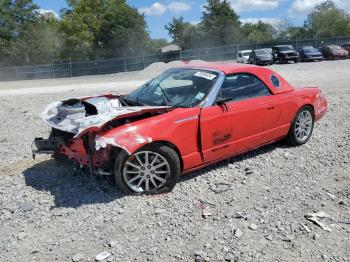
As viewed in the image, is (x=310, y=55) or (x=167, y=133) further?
(x=310, y=55)

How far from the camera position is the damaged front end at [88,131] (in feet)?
14.0

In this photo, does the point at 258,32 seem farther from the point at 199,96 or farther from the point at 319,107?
the point at 199,96

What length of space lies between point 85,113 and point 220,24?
6233 cm

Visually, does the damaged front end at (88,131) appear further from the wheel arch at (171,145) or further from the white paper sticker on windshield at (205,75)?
the white paper sticker on windshield at (205,75)

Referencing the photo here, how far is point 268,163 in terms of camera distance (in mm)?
5465

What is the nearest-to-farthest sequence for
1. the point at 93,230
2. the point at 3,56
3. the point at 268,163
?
the point at 93,230
the point at 268,163
the point at 3,56

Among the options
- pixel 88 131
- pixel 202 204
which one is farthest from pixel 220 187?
pixel 88 131

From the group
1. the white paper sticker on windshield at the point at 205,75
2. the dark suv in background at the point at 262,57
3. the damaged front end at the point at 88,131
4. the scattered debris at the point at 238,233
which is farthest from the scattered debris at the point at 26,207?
the dark suv in background at the point at 262,57

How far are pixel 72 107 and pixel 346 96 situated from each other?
8300 mm

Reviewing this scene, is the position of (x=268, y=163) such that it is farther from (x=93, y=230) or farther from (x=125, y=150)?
(x=93, y=230)

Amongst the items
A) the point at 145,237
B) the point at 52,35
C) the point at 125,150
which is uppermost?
the point at 52,35

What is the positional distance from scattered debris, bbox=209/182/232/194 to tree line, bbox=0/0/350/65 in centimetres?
5143

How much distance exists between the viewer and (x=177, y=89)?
17.1 feet

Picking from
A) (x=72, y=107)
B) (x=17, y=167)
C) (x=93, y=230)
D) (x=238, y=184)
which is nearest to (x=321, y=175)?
(x=238, y=184)
